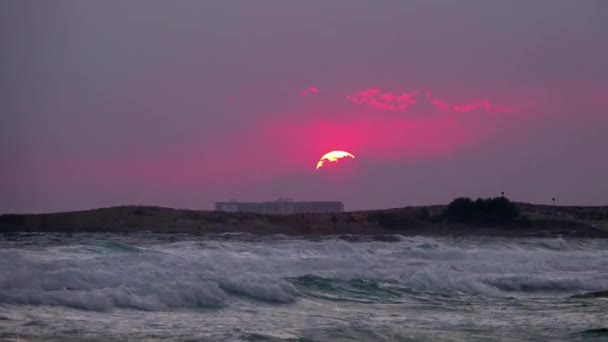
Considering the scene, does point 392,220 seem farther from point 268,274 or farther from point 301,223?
point 268,274

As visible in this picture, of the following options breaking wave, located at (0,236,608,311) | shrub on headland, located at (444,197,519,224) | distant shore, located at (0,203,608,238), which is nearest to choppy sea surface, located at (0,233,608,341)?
breaking wave, located at (0,236,608,311)

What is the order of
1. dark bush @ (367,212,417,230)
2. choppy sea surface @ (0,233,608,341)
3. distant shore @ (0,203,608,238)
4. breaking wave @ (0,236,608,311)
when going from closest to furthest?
choppy sea surface @ (0,233,608,341) → breaking wave @ (0,236,608,311) → distant shore @ (0,203,608,238) → dark bush @ (367,212,417,230)

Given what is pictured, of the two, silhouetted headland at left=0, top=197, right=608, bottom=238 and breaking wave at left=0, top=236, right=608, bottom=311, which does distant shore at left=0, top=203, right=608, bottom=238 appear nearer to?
silhouetted headland at left=0, top=197, right=608, bottom=238

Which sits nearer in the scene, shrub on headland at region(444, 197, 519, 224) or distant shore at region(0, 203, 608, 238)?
distant shore at region(0, 203, 608, 238)

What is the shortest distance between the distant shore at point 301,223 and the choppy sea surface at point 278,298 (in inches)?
411

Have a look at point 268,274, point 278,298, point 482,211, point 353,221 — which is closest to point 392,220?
point 353,221

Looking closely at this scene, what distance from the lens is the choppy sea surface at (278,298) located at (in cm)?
1260

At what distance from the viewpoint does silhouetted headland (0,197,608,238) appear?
3859cm

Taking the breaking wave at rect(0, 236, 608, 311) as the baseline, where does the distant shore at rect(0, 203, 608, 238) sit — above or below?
above

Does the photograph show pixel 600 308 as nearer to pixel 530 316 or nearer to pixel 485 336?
pixel 530 316

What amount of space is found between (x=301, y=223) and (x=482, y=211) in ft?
35.3

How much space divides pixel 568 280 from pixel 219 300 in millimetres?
10902

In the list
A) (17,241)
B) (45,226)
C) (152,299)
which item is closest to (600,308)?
(152,299)

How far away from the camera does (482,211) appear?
49.0 meters
